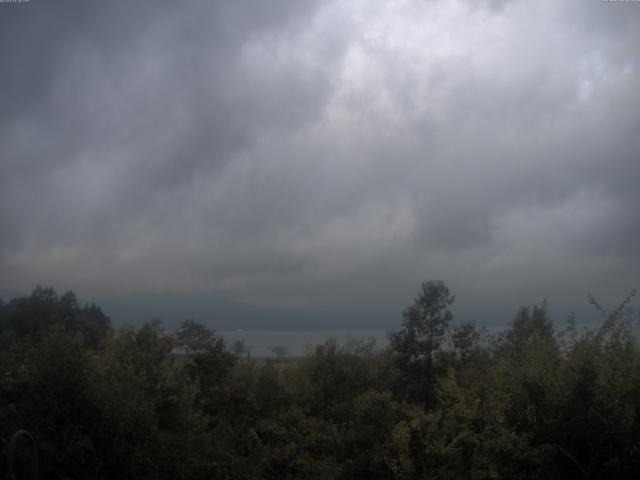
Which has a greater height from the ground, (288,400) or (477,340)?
(477,340)

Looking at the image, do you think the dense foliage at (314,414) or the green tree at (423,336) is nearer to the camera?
the dense foliage at (314,414)

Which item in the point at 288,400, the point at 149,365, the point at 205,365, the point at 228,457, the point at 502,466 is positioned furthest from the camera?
the point at 205,365

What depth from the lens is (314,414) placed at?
15430mm

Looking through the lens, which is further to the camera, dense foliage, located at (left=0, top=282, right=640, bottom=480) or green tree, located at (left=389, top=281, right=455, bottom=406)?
green tree, located at (left=389, top=281, right=455, bottom=406)

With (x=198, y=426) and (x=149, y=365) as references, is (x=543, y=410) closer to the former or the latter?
(x=198, y=426)

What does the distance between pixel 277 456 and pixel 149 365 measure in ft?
11.9

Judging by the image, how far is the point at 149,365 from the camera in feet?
46.6

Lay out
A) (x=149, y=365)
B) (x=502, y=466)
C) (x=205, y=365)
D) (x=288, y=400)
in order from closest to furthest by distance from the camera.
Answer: (x=502, y=466)
(x=149, y=365)
(x=288, y=400)
(x=205, y=365)

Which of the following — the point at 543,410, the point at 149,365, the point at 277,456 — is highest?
the point at 149,365

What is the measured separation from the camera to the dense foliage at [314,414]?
10.8 meters

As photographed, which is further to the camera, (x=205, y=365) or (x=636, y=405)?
(x=205, y=365)

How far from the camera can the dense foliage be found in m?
10.8

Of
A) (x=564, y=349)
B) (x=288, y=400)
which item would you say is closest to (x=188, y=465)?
(x=288, y=400)

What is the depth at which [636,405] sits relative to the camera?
37.8ft
